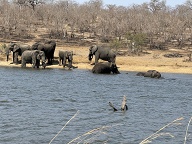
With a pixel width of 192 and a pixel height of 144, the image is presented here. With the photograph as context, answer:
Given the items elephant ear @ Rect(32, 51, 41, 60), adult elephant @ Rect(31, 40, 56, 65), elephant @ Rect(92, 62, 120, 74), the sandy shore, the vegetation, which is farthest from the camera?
the vegetation

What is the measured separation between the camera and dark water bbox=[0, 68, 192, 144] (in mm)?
12898

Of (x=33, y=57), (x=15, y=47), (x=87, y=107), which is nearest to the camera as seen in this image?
(x=87, y=107)

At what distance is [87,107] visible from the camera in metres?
17.6

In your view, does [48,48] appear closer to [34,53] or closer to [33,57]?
[34,53]

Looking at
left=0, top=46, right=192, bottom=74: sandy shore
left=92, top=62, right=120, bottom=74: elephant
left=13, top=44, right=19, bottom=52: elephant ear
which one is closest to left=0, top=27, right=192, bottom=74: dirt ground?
left=0, top=46, right=192, bottom=74: sandy shore

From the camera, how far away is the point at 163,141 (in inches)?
492

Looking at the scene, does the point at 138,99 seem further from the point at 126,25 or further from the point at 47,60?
the point at 126,25

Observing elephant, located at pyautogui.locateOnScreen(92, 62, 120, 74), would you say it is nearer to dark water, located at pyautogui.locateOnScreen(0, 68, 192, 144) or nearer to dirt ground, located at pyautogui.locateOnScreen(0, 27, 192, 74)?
dark water, located at pyautogui.locateOnScreen(0, 68, 192, 144)

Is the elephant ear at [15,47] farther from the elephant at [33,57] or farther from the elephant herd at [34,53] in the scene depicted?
the elephant at [33,57]

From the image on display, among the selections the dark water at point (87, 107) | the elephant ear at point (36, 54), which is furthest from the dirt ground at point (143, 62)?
the dark water at point (87, 107)

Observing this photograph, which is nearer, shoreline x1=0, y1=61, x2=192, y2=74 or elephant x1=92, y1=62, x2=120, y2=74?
elephant x1=92, y1=62, x2=120, y2=74

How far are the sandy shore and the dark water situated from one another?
526 centimetres

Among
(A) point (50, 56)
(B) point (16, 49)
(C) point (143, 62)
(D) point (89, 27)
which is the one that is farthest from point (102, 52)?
(D) point (89, 27)

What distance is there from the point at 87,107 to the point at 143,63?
21.1 m
